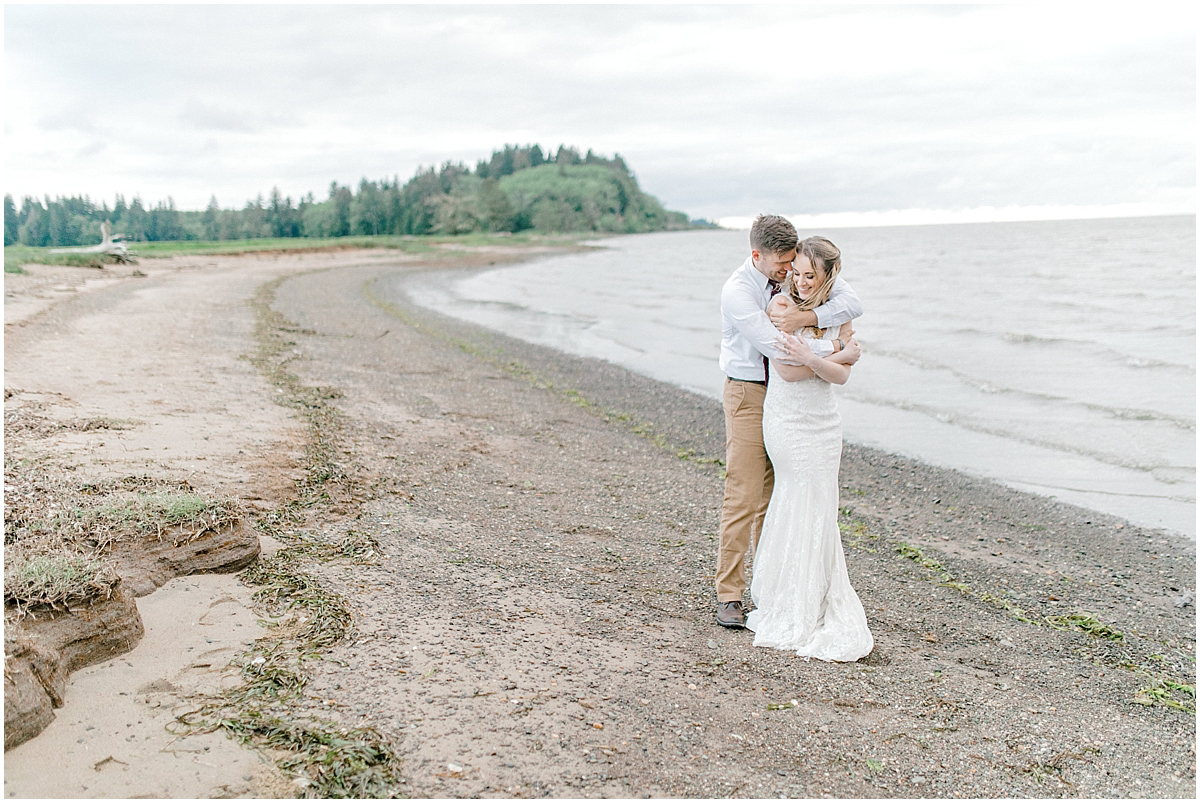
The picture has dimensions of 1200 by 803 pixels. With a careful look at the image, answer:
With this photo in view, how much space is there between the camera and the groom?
4.60 m

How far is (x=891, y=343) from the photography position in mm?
24109

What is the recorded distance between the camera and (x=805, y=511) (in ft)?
15.8

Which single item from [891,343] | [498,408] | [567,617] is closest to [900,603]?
[567,617]

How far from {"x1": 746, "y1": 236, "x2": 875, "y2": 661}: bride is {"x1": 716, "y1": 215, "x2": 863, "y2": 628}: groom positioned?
0.26ft

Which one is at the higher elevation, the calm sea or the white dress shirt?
the white dress shirt

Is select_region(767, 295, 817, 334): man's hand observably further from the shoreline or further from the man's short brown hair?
the shoreline

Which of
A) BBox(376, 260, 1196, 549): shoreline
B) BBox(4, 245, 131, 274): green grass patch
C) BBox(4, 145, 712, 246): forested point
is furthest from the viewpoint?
BBox(4, 145, 712, 246): forested point

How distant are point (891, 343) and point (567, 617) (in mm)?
21106

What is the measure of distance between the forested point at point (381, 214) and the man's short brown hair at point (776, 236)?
209 ft

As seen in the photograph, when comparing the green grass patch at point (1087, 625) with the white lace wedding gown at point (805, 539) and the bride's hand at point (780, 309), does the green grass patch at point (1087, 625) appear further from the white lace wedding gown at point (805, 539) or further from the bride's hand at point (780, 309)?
the bride's hand at point (780, 309)

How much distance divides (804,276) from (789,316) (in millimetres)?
231

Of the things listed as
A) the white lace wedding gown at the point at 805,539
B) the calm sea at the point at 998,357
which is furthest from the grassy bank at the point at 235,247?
the white lace wedding gown at the point at 805,539

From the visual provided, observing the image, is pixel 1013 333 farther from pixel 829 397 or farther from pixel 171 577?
pixel 171 577

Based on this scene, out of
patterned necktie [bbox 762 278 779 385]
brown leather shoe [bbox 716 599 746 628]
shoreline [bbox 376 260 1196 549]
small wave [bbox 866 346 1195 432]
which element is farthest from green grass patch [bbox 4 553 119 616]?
small wave [bbox 866 346 1195 432]
